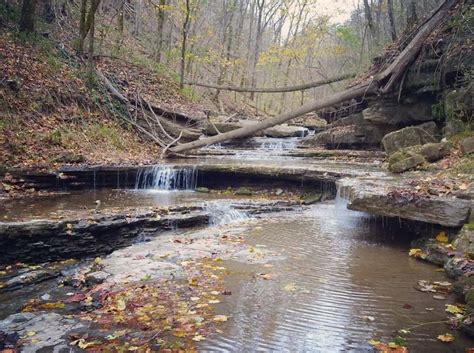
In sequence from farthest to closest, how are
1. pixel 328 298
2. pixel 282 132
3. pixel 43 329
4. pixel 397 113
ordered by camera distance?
pixel 282 132
pixel 397 113
pixel 328 298
pixel 43 329

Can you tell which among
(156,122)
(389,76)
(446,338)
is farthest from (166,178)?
(446,338)

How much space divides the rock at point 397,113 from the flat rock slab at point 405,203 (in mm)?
5395

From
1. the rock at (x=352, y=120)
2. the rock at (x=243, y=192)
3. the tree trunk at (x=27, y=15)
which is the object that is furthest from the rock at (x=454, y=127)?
the tree trunk at (x=27, y=15)

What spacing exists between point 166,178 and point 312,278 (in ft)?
23.1

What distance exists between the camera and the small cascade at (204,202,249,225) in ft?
26.9

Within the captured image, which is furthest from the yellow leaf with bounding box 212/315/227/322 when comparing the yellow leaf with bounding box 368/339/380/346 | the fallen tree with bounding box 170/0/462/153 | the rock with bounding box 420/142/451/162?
the fallen tree with bounding box 170/0/462/153

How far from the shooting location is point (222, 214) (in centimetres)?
836

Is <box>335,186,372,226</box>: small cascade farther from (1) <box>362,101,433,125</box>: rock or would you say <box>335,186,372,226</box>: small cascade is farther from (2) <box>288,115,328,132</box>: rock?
(2) <box>288,115,328,132</box>: rock

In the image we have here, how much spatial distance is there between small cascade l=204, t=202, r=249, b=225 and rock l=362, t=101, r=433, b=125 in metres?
6.63

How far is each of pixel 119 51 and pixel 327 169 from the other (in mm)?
12083

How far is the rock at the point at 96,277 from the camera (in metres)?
4.93

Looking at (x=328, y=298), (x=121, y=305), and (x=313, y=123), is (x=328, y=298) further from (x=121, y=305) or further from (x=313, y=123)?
(x=313, y=123)

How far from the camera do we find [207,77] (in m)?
32.7

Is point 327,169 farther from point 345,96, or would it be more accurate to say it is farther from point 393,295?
point 393,295
